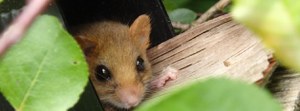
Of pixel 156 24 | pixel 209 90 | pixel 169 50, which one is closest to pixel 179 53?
pixel 169 50

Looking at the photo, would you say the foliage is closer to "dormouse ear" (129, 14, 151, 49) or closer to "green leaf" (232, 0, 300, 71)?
"dormouse ear" (129, 14, 151, 49)

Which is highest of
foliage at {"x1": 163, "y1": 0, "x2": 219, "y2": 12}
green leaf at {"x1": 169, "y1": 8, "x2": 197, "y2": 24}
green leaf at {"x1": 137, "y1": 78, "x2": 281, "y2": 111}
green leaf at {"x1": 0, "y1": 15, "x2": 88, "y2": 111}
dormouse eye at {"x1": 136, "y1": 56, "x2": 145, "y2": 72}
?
green leaf at {"x1": 137, "y1": 78, "x2": 281, "y2": 111}

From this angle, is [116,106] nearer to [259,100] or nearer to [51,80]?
[51,80]

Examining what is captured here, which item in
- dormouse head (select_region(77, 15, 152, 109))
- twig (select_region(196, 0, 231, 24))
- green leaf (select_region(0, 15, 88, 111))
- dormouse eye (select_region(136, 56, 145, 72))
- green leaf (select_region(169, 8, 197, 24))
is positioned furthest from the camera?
dormouse eye (select_region(136, 56, 145, 72))

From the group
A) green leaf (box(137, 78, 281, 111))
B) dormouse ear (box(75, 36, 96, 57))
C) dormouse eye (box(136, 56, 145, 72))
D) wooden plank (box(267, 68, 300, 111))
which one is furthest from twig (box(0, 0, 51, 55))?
dormouse eye (box(136, 56, 145, 72))

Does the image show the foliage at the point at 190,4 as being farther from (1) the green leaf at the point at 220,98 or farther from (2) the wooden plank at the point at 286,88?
(1) the green leaf at the point at 220,98

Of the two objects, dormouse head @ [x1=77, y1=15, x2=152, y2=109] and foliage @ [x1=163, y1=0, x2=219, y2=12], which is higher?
foliage @ [x1=163, y1=0, x2=219, y2=12]
